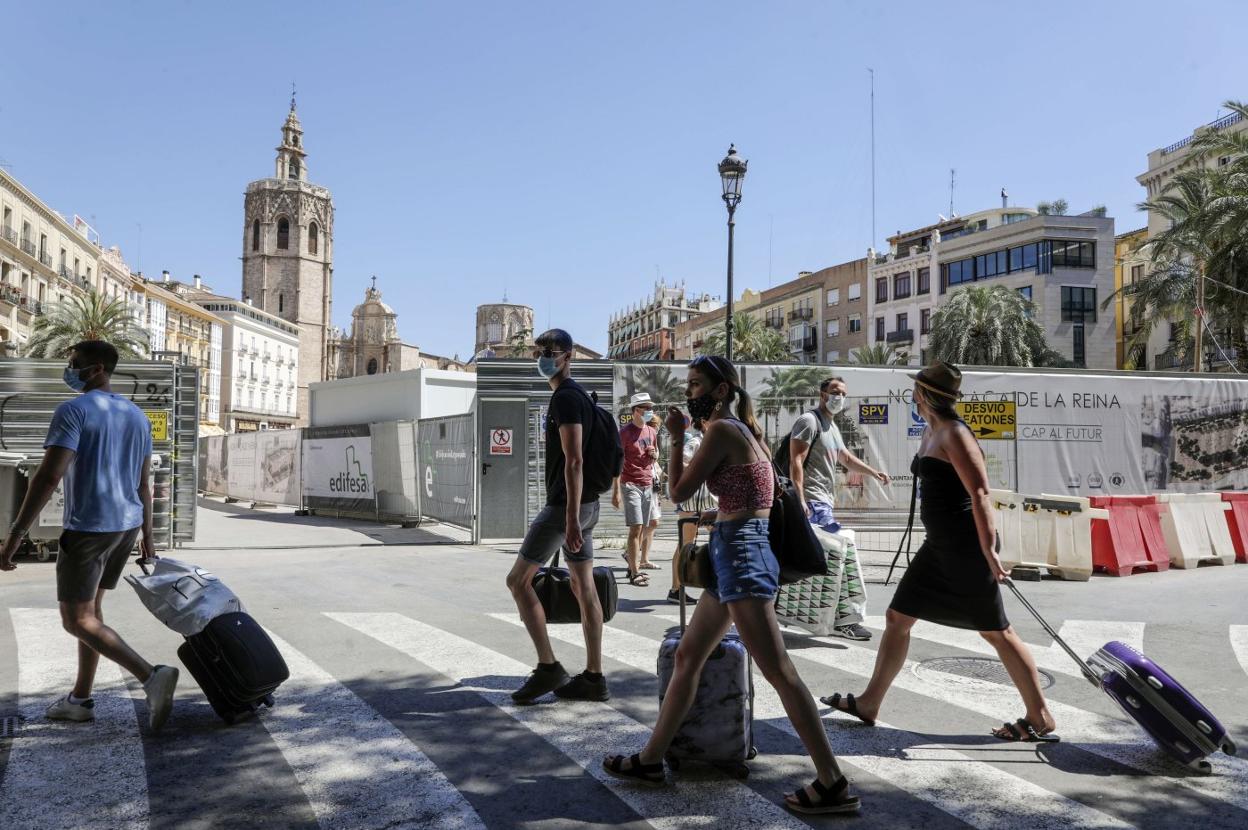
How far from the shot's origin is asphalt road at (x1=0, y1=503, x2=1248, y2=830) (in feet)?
11.6

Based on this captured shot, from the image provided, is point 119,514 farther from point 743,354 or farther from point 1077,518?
point 743,354

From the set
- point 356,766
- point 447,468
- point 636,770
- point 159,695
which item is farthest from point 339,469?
point 636,770

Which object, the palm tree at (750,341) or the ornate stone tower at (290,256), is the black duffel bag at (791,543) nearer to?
the palm tree at (750,341)

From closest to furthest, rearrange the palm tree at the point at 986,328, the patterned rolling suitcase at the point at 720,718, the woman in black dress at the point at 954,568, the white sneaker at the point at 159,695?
the patterned rolling suitcase at the point at 720,718 → the woman in black dress at the point at 954,568 → the white sneaker at the point at 159,695 → the palm tree at the point at 986,328

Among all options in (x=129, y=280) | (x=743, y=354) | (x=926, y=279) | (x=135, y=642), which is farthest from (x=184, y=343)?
(x=135, y=642)

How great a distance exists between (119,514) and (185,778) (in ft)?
4.49

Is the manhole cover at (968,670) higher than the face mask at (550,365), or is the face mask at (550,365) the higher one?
the face mask at (550,365)

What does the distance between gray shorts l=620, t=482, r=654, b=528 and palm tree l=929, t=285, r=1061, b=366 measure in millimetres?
41241

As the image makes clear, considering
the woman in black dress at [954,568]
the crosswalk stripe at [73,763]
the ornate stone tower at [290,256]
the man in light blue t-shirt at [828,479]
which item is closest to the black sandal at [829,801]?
the woman in black dress at [954,568]

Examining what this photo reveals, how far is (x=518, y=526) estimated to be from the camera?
14.4 meters

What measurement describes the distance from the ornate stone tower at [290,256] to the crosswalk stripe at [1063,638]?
12438 cm

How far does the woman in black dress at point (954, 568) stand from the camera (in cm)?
429

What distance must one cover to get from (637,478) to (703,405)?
621 cm

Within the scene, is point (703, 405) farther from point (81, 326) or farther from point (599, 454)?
point (81, 326)
